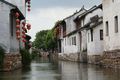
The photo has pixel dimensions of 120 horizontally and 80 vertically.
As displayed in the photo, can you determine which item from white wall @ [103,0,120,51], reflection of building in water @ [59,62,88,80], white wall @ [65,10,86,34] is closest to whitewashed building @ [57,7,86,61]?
white wall @ [65,10,86,34]

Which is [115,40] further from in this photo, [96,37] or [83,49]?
[83,49]

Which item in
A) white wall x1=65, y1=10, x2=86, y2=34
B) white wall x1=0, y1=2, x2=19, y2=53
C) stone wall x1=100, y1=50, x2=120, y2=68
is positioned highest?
white wall x1=65, y1=10, x2=86, y2=34

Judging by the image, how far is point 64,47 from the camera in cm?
8512

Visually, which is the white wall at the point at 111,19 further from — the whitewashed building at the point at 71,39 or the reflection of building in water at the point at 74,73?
the whitewashed building at the point at 71,39

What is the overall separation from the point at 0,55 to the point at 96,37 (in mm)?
20445

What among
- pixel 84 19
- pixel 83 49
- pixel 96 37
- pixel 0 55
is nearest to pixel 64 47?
pixel 84 19

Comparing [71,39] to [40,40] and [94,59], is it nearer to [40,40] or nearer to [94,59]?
[94,59]

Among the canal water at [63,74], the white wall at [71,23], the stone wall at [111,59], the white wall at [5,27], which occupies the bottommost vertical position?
the canal water at [63,74]

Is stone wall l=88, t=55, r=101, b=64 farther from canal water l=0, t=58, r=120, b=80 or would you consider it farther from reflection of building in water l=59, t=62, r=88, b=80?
canal water l=0, t=58, r=120, b=80

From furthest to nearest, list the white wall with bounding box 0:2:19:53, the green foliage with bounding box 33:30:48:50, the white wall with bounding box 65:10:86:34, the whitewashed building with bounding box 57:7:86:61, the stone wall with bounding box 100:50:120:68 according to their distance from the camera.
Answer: the green foliage with bounding box 33:30:48:50 < the white wall with bounding box 65:10:86:34 < the whitewashed building with bounding box 57:7:86:61 < the stone wall with bounding box 100:50:120:68 < the white wall with bounding box 0:2:19:53

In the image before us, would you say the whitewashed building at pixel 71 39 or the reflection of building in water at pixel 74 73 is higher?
the whitewashed building at pixel 71 39

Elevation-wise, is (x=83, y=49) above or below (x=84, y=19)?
below

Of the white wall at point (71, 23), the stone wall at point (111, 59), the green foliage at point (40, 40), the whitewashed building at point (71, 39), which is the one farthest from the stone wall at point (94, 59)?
the green foliage at point (40, 40)

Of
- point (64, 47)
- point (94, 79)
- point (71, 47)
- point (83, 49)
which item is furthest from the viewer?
point (64, 47)
